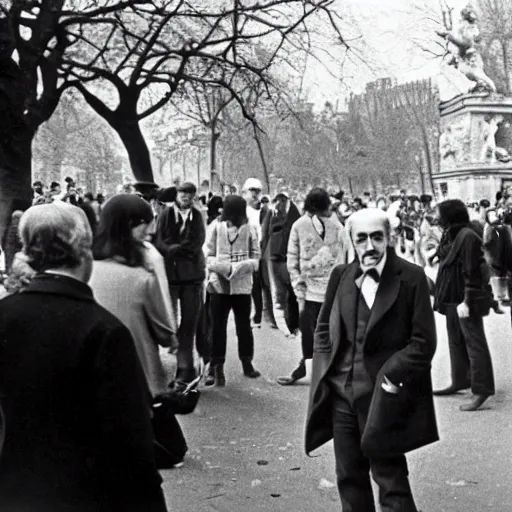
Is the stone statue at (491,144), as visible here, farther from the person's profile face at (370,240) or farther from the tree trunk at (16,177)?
the person's profile face at (370,240)

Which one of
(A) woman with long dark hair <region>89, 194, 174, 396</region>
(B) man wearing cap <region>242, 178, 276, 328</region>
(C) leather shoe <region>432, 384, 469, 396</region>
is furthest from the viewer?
(B) man wearing cap <region>242, 178, 276, 328</region>

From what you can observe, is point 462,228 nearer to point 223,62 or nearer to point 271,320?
point 271,320

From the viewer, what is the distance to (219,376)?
8414 mm

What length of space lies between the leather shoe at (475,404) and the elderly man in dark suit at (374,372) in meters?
3.32

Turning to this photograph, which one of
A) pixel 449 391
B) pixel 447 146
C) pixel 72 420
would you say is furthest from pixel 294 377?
pixel 447 146

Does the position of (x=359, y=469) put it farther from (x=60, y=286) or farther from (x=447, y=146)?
(x=447, y=146)

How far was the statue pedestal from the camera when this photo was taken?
3359 centimetres

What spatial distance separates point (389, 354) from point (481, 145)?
31.0 metres

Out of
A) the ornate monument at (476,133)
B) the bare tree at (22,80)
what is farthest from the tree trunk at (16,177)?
the ornate monument at (476,133)

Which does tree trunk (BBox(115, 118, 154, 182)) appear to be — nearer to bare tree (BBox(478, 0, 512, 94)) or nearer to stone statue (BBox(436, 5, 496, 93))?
stone statue (BBox(436, 5, 496, 93))

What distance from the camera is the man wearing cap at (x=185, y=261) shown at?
8.26m

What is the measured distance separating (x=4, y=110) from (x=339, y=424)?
892 cm

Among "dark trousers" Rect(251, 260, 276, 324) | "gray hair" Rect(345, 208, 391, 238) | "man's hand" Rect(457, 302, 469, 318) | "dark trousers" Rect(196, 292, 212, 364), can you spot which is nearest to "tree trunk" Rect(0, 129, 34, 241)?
Answer: "dark trousers" Rect(251, 260, 276, 324)

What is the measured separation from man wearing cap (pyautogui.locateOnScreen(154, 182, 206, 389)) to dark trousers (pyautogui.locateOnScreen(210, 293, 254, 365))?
218 millimetres
